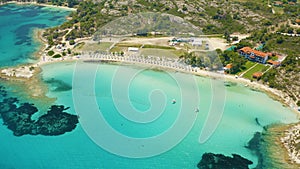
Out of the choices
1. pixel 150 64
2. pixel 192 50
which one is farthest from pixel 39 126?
pixel 192 50

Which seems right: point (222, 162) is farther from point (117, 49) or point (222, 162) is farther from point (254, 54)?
point (117, 49)

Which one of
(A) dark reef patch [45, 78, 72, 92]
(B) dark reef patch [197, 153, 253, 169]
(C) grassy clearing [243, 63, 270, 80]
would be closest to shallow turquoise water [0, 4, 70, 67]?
(A) dark reef patch [45, 78, 72, 92]

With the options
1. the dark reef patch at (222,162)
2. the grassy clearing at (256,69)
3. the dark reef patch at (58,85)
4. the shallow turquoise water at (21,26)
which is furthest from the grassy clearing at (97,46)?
the dark reef patch at (222,162)

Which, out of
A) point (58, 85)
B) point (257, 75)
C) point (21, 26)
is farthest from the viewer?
point (21, 26)

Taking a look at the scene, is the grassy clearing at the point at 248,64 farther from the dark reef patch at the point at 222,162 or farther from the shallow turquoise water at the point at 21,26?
the shallow turquoise water at the point at 21,26

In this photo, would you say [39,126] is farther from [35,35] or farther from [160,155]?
[35,35]

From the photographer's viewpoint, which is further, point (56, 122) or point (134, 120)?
point (56, 122)

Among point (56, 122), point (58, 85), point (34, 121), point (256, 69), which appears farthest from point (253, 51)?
point (34, 121)
